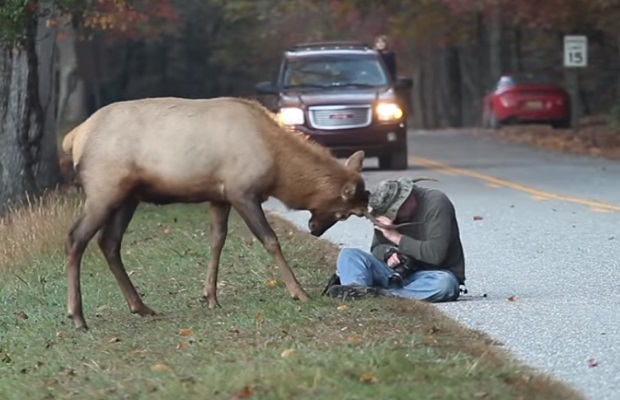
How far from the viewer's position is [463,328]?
10.5 meters

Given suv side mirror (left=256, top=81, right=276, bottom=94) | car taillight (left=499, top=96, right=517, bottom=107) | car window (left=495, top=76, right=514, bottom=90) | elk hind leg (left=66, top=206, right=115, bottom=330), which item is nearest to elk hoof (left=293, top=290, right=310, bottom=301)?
elk hind leg (left=66, top=206, right=115, bottom=330)

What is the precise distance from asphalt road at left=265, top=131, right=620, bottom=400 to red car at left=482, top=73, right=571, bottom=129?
14729mm

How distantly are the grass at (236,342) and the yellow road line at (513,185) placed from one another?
5.01 meters

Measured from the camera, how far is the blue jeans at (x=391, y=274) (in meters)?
11.8

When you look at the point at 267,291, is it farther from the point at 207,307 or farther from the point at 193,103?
the point at 193,103

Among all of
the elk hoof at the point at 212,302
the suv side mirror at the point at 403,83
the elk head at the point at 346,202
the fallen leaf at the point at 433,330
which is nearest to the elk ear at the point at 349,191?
the elk head at the point at 346,202

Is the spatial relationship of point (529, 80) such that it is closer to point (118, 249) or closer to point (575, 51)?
point (575, 51)

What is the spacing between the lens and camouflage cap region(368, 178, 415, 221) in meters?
11.6

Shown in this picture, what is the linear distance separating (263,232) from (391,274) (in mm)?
966

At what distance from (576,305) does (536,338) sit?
149 centimetres

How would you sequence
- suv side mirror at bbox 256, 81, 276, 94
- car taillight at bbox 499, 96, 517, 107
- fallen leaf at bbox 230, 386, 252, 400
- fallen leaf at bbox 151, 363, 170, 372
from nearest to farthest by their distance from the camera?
fallen leaf at bbox 230, 386, 252, 400
fallen leaf at bbox 151, 363, 170, 372
suv side mirror at bbox 256, 81, 276, 94
car taillight at bbox 499, 96, 517, 107

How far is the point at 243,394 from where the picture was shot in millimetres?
8344

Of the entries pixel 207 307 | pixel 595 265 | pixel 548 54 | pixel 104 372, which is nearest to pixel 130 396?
pixel 104 372

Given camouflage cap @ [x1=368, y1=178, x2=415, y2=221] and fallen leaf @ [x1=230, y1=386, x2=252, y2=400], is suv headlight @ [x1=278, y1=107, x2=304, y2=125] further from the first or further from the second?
fallen leaf @ [x1=230, y1=386, x2=252, y2=400]
